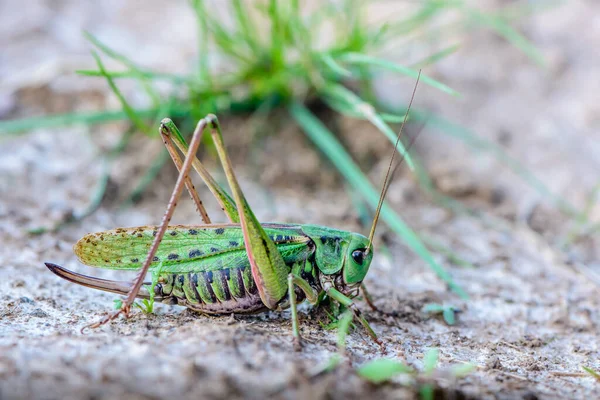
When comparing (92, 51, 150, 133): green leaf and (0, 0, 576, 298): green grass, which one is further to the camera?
(0, 0, 576, 298): green grass

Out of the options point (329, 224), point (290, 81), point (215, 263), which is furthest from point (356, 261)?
point (290, 81)

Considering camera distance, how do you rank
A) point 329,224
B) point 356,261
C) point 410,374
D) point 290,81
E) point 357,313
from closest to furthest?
1. point 410,374
2. point 357,313
3. point 356,261
4. point 329,224
5. point 290,81

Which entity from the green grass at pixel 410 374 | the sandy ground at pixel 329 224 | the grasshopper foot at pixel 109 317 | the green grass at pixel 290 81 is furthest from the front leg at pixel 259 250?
the green grass at pixel 290 81

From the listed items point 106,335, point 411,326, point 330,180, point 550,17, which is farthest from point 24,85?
point 550,17

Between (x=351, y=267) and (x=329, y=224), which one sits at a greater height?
(x=329, y=224)

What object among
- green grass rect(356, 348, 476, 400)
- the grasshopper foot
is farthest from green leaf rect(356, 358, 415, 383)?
the grasshopper foot

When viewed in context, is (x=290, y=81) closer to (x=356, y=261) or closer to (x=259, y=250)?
(x=356, y=261)

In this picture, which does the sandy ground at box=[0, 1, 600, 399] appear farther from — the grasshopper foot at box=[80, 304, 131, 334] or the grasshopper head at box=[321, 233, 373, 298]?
the grasshopper head at box=[321, 233, 373, 298]
